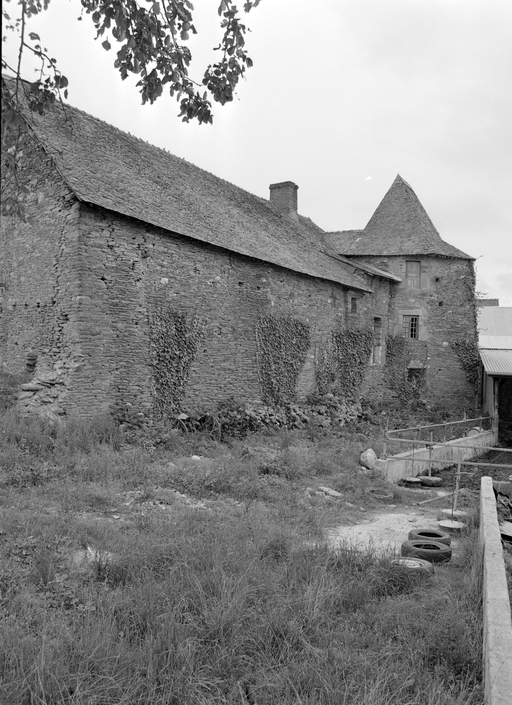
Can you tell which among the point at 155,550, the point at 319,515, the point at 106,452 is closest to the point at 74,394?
the point at 106,452

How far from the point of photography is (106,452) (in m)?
10.4

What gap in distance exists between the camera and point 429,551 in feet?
20.5

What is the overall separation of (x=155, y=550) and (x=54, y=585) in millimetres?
1028

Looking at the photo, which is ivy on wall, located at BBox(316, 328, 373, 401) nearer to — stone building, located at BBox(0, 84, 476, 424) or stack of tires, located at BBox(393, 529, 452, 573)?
stone building, located at BBox(0, 84, 476, 424)

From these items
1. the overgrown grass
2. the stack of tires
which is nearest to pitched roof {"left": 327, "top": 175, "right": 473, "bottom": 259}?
the stack of tires

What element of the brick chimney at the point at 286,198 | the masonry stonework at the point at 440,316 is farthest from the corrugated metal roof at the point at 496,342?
the brick chimney at the point at 286,198

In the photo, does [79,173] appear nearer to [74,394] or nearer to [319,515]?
[74,394]

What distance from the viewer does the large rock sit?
42.6ft

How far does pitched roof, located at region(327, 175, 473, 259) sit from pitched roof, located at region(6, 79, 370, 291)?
3.36 m

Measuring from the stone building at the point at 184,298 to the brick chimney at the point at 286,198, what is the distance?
63 centimetres

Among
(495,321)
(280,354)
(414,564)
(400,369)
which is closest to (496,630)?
(414,564)

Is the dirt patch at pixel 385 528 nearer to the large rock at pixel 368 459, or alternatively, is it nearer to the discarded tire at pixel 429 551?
the discarded tire at pixel 429 551

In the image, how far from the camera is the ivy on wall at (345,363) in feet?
67.6

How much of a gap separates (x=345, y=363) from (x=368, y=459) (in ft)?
29.4
